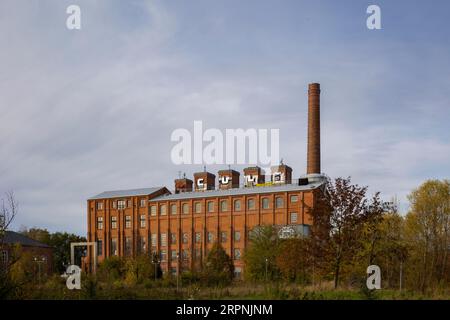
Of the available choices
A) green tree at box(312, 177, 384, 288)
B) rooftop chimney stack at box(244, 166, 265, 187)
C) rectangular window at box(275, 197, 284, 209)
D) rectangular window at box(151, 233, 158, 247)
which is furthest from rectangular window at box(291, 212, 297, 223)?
green tree at box(312, 177, 384, 288)

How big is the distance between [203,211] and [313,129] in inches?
749

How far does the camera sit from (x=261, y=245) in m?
46.4

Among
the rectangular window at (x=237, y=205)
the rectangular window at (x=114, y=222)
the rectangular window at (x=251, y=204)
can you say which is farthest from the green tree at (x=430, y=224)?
the rectangular window at (x=114, y=222)

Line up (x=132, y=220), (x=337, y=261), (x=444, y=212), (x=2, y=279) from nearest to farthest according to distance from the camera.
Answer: (x=2, y=279)
(x=337, y=261)
(x=444, y=212)
(x=132, y=220)

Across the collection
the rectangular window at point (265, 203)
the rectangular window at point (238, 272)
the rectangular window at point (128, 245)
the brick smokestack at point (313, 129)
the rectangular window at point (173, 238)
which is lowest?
the rectangular window at point (238, 272)

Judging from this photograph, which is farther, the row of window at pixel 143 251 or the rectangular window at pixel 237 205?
the row of window at pixel 143 251

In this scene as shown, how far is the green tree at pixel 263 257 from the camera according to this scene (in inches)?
1727

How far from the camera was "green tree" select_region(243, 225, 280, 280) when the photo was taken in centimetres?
4386

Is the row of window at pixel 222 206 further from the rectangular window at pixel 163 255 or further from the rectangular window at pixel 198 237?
the rectangular window at pixel 163 255

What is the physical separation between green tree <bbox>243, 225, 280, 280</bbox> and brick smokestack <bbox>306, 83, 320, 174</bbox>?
1250 cm
